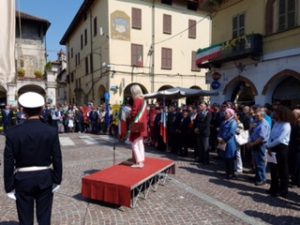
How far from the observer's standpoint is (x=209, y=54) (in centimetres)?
1648

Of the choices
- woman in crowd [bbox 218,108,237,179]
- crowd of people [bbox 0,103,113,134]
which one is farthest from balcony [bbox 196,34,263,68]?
woman in crowd [bbox 218,108,237,179]

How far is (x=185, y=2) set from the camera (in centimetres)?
2736

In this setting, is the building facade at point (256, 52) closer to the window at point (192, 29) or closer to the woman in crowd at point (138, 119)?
the woman in crowd at point (138, 119)

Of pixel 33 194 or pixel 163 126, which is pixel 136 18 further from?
pixel 33 194

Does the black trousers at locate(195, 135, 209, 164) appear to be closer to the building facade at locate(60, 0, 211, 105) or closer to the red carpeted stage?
the red carpeted stage

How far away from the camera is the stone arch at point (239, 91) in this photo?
15302 mm

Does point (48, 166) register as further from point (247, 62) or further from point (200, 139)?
point (247, 62)

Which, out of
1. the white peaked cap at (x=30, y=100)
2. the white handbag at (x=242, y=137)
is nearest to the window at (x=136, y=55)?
the white handbag at (x=242, y=137)

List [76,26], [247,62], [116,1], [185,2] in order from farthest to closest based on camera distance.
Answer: [76,26] → [185,2] → [116,1] → [247,62]

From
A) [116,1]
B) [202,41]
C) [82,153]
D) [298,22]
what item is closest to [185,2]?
[202,41]

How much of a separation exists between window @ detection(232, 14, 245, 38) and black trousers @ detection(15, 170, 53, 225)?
13.8m

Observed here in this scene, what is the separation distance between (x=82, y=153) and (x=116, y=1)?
16.3m

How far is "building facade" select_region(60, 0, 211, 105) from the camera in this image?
24172mm

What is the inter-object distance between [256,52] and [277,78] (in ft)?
4.85
